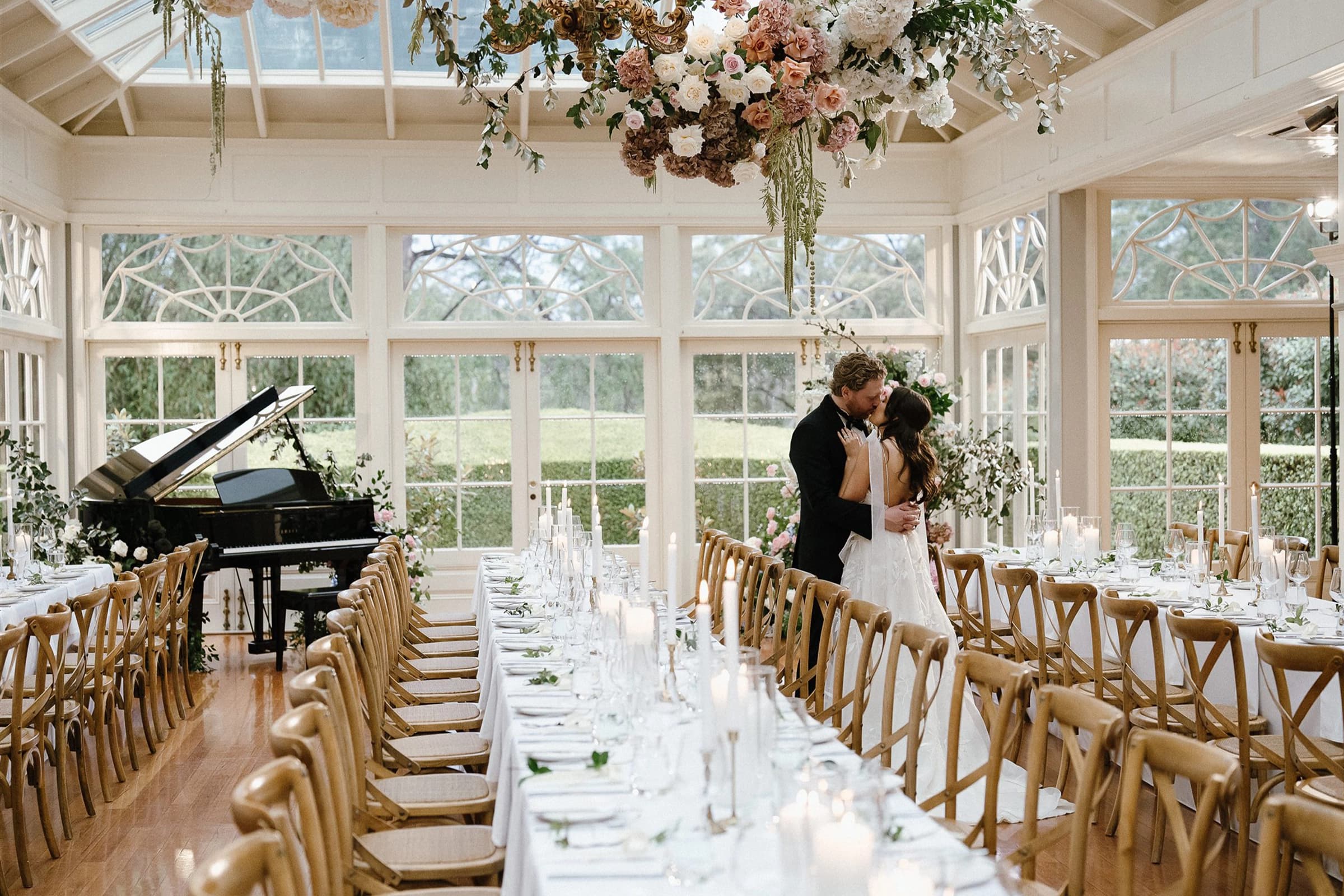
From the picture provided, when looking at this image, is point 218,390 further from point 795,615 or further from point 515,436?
point 795,615

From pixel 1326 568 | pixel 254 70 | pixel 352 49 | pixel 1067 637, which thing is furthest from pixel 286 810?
pixel 352 49

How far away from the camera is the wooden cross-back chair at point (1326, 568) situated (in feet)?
19.5

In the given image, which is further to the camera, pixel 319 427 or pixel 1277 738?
pixel 319 427

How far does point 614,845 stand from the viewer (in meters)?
2.34

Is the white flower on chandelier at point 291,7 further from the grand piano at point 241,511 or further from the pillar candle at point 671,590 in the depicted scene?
the grand piano at point 241,511

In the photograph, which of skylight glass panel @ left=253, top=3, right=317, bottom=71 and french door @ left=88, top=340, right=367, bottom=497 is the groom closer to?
french door @ left=88, top=340, right=367, bottom=497

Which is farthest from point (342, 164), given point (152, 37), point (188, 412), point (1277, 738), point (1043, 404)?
point (1277, 738)

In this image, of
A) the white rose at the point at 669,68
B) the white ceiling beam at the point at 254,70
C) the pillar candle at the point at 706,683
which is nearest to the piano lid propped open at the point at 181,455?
the white ceiling beam at the point at 254,70

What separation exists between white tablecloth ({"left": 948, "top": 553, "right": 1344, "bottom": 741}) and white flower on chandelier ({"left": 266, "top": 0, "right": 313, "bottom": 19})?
3.52 metres

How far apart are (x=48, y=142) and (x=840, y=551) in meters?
6.74

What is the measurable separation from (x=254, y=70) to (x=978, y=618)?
20.2 feet

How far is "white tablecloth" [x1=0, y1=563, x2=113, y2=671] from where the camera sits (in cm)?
558

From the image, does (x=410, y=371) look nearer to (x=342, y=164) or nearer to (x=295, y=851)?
(x=342, y=164)

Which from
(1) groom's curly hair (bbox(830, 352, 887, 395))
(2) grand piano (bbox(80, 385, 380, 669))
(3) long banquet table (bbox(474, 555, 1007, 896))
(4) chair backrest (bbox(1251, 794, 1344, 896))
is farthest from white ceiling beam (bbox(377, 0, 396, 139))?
(4) chair backrest (bbox(1251, 794, 1344, 896))
